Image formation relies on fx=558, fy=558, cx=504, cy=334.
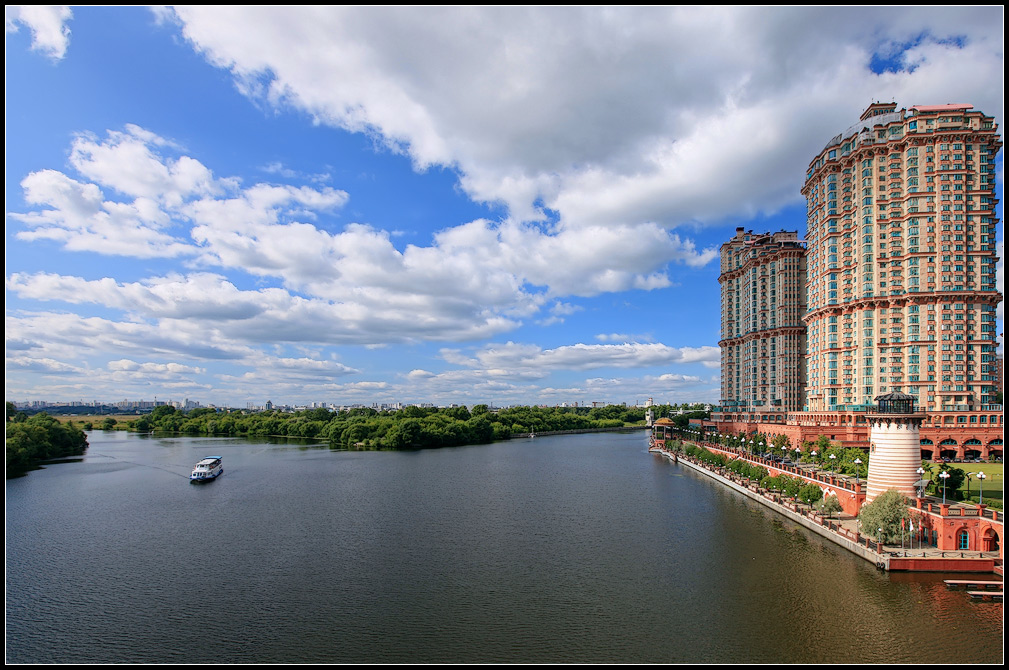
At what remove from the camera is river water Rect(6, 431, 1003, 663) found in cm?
2127

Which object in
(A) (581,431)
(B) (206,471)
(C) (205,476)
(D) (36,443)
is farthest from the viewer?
(A) (581,431)

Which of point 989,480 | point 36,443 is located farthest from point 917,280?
point 36,443

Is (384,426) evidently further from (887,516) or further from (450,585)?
(887,516)

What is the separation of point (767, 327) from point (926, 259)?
124 ft

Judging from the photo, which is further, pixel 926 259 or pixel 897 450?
pixel 926 259

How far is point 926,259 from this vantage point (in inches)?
2564

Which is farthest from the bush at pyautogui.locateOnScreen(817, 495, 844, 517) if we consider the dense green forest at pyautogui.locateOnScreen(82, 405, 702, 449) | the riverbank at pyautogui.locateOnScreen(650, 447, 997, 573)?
the dense green forest at pyautogui.locateOnScreen(82, 405, 702, 449)

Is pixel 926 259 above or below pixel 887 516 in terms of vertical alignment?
above

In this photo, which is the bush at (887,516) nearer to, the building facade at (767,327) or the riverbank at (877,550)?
the riverbank at (877,550)

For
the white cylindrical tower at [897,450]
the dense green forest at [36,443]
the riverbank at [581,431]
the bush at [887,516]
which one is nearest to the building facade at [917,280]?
the white cylindrical tower at [897,450]

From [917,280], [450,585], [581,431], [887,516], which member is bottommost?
[581,431]

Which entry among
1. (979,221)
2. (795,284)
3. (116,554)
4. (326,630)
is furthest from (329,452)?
(979,221)

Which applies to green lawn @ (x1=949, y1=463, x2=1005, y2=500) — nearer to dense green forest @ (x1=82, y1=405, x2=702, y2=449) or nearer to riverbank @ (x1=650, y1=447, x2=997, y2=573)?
riverbank @ (x1=650, y1=447, x2=997, y2=573)

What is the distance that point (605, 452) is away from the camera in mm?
95750
